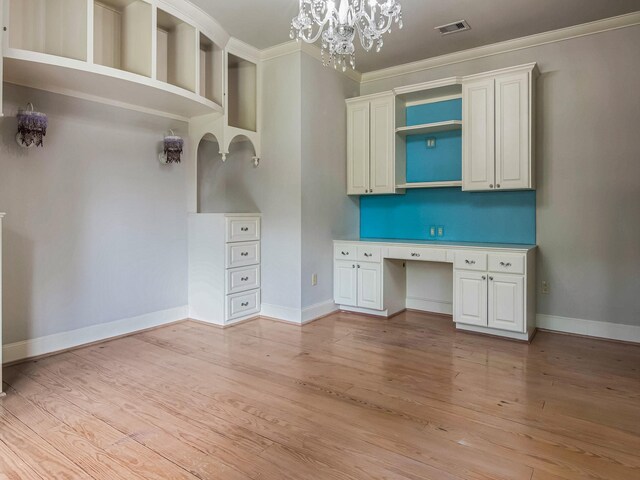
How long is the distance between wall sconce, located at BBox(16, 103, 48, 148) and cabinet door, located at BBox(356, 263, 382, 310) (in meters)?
3.02

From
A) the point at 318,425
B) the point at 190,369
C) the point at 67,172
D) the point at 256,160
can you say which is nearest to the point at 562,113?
the point at 256,160

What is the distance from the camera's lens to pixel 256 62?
427cm

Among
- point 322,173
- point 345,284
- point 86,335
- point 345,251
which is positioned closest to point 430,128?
point 322,173

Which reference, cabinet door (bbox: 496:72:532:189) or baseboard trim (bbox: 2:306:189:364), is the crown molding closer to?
cabinet door (bbox: 496:72:532:189)

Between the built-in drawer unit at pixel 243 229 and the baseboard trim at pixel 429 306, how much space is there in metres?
1.89

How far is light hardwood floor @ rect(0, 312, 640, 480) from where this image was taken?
185 cm

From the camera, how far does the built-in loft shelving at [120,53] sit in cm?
268

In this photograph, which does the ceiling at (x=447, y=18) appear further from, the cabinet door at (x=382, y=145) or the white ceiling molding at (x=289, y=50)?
the cabinet door at (x=382, y=145)

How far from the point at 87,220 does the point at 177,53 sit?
5.18ft

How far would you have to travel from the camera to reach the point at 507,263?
3574 millimetres

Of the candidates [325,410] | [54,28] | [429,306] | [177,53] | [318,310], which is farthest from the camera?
[429,306]

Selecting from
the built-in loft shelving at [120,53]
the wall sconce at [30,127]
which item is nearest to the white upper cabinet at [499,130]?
the built-in loft shelving at [120,53]

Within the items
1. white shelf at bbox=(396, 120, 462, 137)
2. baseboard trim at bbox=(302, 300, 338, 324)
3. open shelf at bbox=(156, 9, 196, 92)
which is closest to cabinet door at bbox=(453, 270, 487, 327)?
baseboard trim at bbox=(302, 300, 338, 324)

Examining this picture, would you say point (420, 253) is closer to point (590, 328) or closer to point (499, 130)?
point (499, 130)
